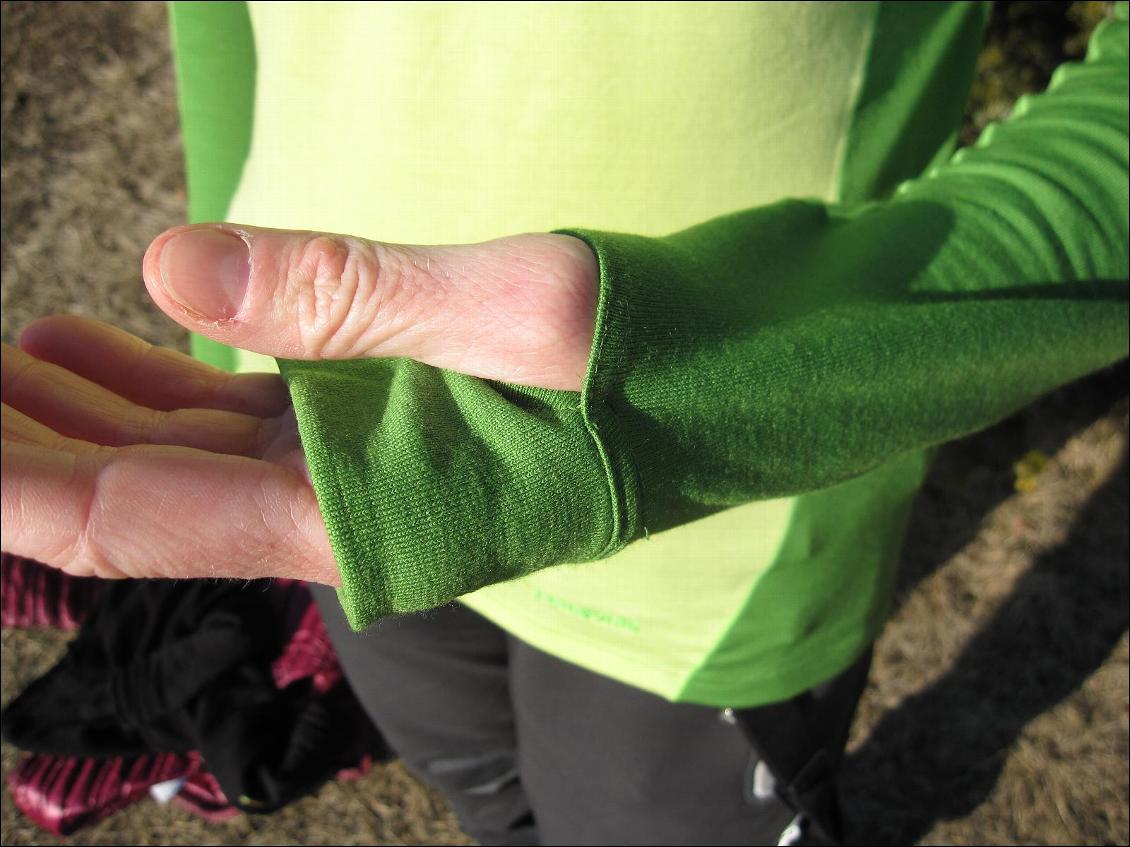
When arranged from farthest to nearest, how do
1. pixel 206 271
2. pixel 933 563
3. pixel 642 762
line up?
pixel 933 563 < pixel 642 762 < pixel 206 271

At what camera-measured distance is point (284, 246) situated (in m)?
0.56

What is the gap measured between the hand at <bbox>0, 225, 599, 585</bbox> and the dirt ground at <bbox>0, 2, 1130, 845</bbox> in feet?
5.23

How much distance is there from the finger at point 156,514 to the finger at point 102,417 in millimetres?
85

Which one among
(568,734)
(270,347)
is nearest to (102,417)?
(270,347)

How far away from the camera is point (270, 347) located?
587 millimetres

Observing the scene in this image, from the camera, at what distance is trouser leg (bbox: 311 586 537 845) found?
1.28m

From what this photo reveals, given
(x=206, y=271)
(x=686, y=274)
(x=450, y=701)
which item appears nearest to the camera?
(x=206, y=271)

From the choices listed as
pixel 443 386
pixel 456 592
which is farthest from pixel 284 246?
pixel 456 592

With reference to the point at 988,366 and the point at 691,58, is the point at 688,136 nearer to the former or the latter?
the point at 691,58

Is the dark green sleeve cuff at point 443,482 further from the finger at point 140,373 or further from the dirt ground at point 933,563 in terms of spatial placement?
the dirt ground at point 933,563

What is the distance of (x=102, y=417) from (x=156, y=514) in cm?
18

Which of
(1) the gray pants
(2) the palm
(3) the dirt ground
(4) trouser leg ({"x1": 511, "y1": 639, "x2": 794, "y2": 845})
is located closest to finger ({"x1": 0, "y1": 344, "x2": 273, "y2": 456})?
(2) the palm

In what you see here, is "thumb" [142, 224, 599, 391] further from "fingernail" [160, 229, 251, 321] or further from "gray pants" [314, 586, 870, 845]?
"gray pants" [314, 586, 870, 845]

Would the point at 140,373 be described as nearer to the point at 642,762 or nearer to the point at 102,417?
the point at 102,417
